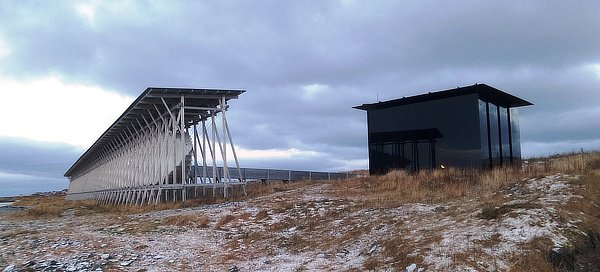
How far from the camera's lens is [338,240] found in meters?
10.3

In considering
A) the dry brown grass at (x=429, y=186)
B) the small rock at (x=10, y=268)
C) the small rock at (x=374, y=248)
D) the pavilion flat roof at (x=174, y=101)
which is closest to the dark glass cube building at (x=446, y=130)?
the dry brown grass at (x=429, y=186)

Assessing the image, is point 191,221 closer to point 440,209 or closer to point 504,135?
point 440,209

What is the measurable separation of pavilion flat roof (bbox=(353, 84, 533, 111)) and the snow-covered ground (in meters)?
8.74

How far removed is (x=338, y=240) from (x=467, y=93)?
13.8 meters

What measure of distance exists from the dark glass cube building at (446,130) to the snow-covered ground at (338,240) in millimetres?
7842

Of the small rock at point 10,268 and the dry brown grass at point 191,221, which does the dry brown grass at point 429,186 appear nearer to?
the dry brown grass at point 191,221

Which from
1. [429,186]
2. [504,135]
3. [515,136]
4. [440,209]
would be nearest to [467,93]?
[504,135]

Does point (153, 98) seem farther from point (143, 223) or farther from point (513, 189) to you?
point (513, 189)

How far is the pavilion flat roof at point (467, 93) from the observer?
20.4 metres

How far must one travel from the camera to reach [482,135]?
795 inches

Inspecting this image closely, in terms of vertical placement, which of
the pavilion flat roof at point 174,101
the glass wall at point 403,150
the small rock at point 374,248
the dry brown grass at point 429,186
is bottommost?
the small rock at point 374,248

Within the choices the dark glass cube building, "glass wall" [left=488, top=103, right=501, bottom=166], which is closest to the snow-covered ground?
the dark glass cube building

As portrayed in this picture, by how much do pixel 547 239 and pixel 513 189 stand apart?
553 centimetres

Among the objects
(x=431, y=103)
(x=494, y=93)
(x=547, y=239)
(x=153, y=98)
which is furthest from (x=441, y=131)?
(x=153, y=98)
